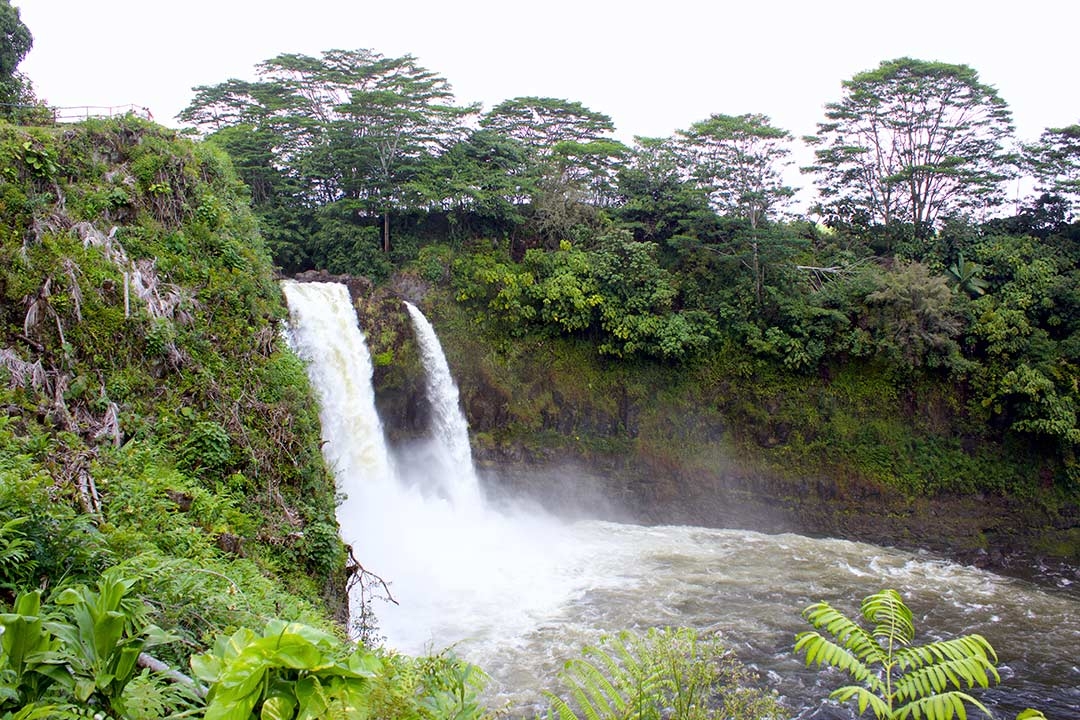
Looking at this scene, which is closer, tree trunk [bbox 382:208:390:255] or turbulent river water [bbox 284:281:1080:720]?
turbulent river water [bbox 284:281:1080:720]

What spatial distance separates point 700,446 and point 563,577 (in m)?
6.23

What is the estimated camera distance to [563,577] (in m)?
12.8

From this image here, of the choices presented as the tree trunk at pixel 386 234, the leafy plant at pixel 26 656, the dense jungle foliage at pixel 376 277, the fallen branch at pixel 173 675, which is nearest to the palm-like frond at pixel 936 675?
the dense jungle foliage at pixel 376 277

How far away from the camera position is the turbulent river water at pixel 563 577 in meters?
9.69

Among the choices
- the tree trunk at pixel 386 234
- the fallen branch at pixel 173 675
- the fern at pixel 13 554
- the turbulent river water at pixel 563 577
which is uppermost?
the tree trunk at pixel 386 234

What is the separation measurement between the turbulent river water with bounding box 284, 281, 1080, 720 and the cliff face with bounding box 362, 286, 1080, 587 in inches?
29.1

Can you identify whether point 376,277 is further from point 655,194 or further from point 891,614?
point 891,614

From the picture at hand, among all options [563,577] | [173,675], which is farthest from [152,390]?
[563,577]

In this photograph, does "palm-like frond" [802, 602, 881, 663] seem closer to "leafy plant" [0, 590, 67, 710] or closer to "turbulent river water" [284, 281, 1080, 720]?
"leafy plant" [0, 590, 67, 710]

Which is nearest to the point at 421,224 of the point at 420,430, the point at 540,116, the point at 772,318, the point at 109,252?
the point at 540,116

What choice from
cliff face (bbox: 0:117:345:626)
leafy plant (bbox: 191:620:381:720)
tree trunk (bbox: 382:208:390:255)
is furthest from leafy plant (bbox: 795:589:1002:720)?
tree trunk (bbox: 382:208:390:255)

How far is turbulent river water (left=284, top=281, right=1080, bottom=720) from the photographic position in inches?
381

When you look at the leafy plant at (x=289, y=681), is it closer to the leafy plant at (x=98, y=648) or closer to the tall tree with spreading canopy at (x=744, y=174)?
the leafy plant at (x=98, y=648)

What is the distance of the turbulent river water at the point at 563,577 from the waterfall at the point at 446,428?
0.04m
